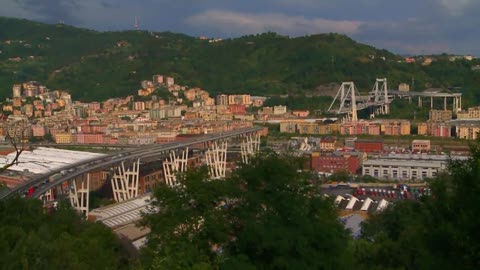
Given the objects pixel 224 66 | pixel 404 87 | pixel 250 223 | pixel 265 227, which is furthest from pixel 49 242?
pixel 224 66

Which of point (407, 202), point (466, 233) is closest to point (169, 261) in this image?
point (466, 233)

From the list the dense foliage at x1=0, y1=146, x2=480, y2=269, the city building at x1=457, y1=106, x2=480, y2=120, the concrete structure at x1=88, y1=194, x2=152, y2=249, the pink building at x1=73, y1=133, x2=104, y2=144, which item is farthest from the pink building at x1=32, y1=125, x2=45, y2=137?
the dense foliage at x1=0, y1=146, x2=480, y2=269

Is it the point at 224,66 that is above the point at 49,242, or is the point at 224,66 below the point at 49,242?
above

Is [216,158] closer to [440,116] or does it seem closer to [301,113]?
[301,113]

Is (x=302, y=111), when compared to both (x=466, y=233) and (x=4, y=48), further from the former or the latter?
(x=4, y=48)

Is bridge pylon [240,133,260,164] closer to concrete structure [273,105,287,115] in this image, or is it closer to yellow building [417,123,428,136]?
yellow building [417,123,428,136]
